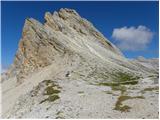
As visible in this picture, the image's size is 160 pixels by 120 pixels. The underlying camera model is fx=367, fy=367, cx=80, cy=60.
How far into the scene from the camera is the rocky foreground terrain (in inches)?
2375

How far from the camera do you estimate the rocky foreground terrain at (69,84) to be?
198 feet

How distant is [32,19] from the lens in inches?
6772

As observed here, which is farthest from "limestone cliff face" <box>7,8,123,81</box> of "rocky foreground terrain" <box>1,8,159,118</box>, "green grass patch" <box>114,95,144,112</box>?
"green grass patch" <box>114,95,144,112</box>

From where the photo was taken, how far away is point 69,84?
92.1 metres

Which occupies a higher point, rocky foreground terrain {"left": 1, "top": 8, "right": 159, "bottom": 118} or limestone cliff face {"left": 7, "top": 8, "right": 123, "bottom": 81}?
limestone cliff face {"left": 7, "top": 8, "right": 123, "bottom": 81}

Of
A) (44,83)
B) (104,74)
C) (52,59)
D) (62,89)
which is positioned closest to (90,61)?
(104,74)

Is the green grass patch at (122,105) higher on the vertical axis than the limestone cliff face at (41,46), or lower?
lower

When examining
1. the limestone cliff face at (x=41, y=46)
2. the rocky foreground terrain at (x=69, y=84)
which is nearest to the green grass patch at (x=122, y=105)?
the rocky foreground terrain at (x=69, y=84)

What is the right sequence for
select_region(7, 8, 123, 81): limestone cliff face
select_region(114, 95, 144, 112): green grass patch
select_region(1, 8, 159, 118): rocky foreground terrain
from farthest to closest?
1. select_region(7, 8, 123, 81): limestone cliff face
2. select_region(1, 8, 159, 118): rocky foreground terrain
3. select_region(114, 95, 144, 112): green grass patch

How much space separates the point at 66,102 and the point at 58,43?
291ft

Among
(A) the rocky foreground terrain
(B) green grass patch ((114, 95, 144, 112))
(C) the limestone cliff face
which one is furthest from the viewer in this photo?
(C) the limestone cliff face

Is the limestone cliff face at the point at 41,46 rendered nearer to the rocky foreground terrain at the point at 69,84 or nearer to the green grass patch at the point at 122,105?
the rocky foreground terrain at the point at 69,84

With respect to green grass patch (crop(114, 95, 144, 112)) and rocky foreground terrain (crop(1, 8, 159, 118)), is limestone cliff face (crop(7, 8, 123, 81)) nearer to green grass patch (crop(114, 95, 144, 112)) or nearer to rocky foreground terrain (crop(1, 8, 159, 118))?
rocky foreground terrain (crop(1, 8, 159, 118))

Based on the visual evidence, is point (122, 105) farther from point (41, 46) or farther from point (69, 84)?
point (41, 46)
